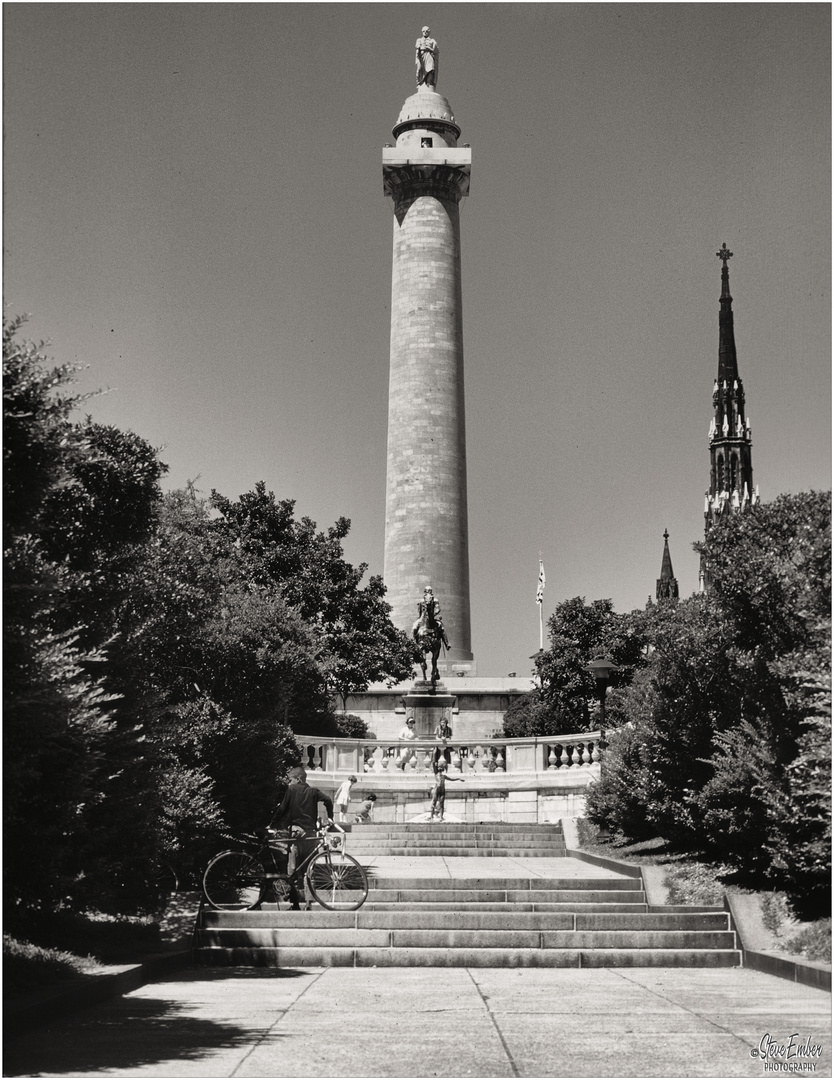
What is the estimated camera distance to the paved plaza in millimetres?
9023

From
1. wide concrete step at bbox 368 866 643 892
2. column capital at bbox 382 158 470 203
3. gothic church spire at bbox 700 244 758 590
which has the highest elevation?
column capital at bbox 382 158 470 203

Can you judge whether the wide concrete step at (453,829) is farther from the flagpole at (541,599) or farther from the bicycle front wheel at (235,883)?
the flagpole at (541,599)

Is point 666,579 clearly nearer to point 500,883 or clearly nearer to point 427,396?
point 427,396

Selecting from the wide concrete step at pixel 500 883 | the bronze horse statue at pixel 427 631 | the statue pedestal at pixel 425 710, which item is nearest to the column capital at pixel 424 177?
the bronze horse statue at pixel 427 631

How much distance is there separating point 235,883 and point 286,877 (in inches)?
38.7

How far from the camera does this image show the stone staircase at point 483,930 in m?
15.7

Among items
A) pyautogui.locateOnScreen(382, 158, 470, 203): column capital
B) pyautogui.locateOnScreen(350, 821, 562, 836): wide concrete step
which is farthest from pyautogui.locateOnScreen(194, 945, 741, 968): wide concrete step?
pyautogui.locateOnScreen(382, 158, 470, 203): column capital

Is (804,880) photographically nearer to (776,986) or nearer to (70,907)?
(776,986)

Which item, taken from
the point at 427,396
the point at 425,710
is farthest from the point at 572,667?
the point at 425,710

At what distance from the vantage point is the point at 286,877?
57.1 feet

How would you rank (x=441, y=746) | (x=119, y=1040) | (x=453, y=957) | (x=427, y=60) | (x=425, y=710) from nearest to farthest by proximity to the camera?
(x=119, y=1040)
(x=453, y=957)
(x=441, y=746)
(x=425, y=710)
(x=427, y=60)

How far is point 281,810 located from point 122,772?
10.7ft

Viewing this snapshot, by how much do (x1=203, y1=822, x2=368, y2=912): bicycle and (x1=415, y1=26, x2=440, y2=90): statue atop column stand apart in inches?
2438

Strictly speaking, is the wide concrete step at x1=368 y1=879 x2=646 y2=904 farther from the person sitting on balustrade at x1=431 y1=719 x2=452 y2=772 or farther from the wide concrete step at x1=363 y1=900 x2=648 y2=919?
the person sitting on balustrade at x1=431 y1=719 x2=452 y2=772
